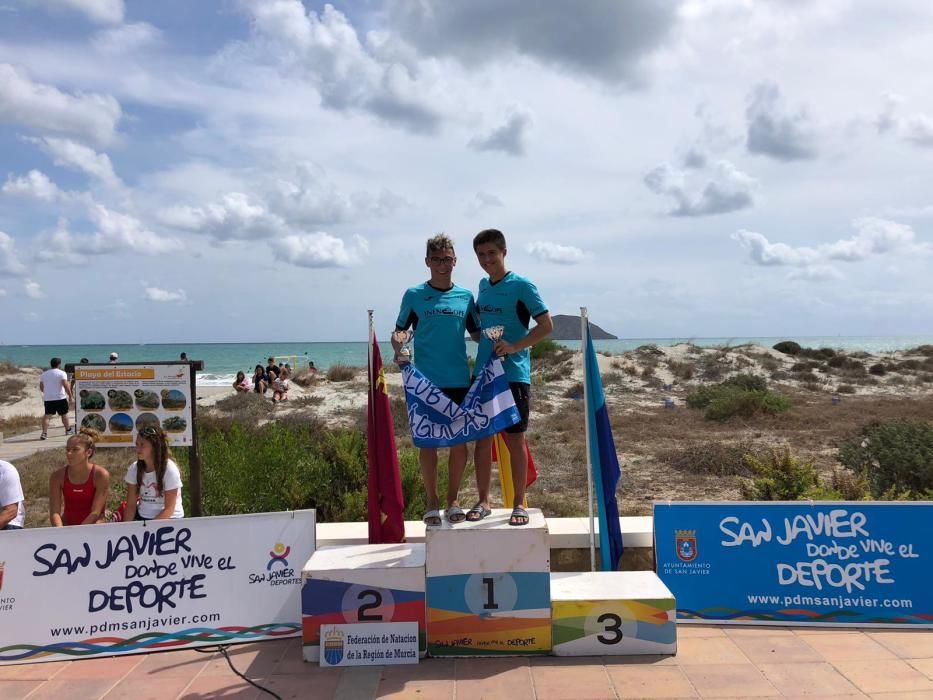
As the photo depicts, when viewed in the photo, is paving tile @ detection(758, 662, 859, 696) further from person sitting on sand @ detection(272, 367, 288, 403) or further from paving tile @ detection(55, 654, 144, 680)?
person sitting on sand @ detection(272, 367, 288, 403)

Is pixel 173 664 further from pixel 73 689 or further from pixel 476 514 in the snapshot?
pixel 476 514

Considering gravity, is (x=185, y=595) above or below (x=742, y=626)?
above

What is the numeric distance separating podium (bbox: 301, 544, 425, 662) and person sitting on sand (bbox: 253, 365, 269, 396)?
1983 cm

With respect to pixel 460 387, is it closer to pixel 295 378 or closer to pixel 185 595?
pixel 185 595

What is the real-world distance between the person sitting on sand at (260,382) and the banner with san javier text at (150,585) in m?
19.1

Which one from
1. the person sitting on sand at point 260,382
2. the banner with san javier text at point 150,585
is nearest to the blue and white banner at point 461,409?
the banner with san javier text at point 150,585

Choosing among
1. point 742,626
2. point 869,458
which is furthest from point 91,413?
point 869,458

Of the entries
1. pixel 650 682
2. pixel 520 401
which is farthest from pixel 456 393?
pixel 650 682

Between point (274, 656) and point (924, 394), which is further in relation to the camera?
point (924, 394)

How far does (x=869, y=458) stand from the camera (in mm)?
8609

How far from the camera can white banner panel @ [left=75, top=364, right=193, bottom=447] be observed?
5.78 m

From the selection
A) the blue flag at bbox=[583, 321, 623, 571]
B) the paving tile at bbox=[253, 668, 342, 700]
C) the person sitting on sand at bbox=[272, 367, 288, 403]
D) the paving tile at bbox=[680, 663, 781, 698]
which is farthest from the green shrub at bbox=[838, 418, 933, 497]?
the person sitting on sand at bbox=[272, 367, 288, 403]

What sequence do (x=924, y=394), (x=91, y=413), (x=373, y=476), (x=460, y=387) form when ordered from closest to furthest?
(x=460, y=387) → (x=373, y=476) → (x=91, y=413) → (x=924, y=394)

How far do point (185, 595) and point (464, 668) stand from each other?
1.89 metres
